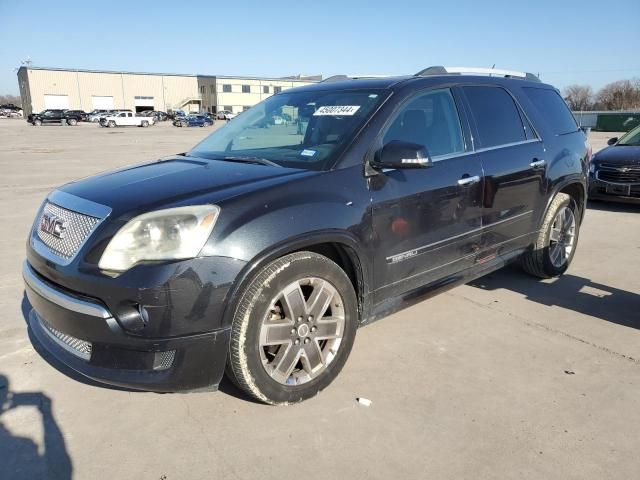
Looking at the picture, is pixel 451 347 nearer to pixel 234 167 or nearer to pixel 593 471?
pixel 593 471

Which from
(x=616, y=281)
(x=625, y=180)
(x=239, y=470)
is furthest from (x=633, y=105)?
(x=239, y=470)

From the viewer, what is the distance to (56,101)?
78438 millimetres

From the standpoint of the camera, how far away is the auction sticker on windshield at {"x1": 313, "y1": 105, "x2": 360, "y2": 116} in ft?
11.2

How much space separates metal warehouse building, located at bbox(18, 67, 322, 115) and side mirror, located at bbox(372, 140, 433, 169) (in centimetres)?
6943

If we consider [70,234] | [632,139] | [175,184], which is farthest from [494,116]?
[632,139]

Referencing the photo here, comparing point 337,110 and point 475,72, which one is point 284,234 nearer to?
point 337,110

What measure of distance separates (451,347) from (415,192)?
117 cm

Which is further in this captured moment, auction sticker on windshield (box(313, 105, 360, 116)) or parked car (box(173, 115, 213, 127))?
parked car (box(173, 115, 213, 127))

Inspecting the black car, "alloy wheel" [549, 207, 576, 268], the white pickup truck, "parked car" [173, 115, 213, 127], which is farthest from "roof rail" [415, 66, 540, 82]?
the white pickup truck

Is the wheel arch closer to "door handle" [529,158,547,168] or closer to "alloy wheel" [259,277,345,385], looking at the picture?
"door handle" [529,158,547,168]

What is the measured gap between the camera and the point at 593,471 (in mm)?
2369

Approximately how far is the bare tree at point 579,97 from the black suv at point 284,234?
7551cm

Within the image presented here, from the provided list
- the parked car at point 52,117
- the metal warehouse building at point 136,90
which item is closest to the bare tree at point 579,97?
the metal warehouse building at point 136,90

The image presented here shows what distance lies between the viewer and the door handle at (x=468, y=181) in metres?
3.62
